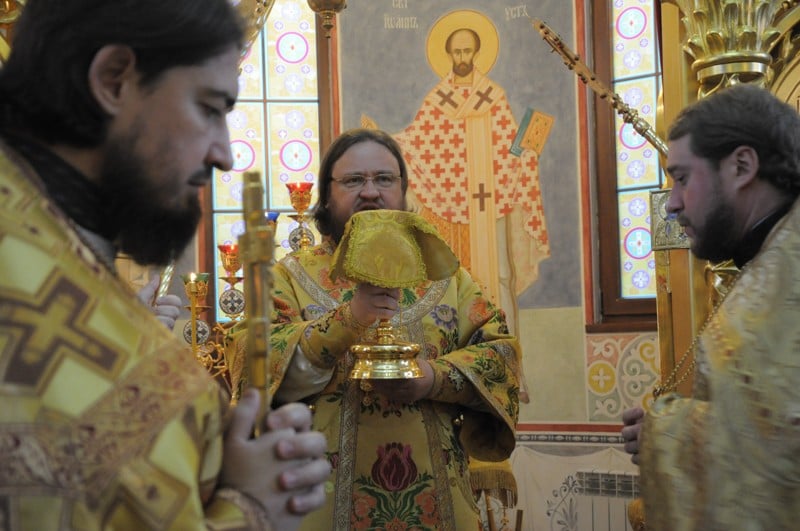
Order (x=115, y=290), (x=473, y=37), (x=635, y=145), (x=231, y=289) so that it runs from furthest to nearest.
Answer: (x=473, y=37) < (x=635, y=145) < (x=231, y=289) < (x=115, y=290)

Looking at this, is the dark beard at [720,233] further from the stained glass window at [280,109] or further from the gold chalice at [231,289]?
the stained glass window at [280,109]

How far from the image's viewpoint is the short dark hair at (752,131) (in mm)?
2180

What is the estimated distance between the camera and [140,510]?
1.06 m

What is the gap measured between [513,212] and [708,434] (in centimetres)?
526

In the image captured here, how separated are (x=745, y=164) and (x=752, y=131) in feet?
0.28

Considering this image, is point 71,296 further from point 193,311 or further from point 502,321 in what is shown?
point 193,311

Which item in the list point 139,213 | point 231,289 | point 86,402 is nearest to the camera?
point 86,402

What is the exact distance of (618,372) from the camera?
6512mm

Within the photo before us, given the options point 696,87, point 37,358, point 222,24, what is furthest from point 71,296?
point 696,87

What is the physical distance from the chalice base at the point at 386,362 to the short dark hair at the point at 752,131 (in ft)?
2.89

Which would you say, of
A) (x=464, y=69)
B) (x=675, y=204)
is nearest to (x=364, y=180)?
(x=675, y=204)

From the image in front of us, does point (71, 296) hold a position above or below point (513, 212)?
below

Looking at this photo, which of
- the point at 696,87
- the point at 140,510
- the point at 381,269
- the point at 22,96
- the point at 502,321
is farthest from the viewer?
the point at 696,87

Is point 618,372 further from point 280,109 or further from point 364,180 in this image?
point 364,180
